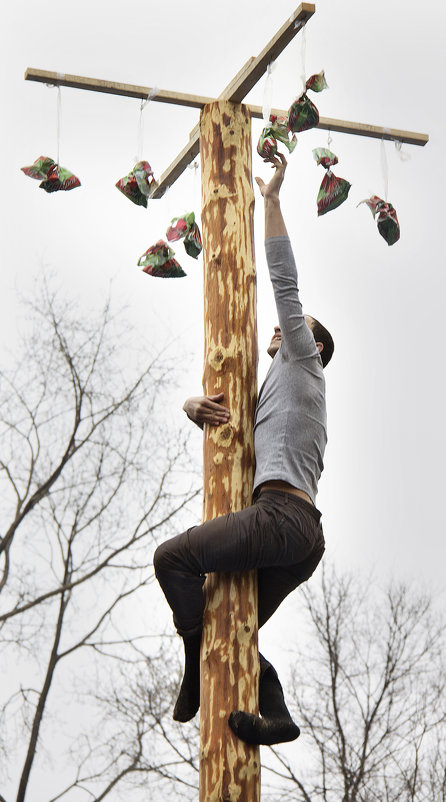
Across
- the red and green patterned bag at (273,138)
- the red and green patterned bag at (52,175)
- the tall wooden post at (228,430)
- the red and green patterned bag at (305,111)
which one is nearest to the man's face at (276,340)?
the tall wooden post at (228,430)

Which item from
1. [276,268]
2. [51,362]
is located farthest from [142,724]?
[276,268]

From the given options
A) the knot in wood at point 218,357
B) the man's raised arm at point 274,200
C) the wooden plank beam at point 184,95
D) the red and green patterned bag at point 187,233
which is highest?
the wooden plank beam at point 184,95

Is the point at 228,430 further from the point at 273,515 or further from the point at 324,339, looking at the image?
the point at 324,339

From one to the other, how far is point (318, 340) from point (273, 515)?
92 centimetres

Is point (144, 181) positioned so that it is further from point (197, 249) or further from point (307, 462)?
point (307, 462)

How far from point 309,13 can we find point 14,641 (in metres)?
8.08

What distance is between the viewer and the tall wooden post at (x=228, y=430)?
12.7 ft

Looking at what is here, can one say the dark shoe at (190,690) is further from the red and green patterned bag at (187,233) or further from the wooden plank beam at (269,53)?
the wooden plank beam at (269,53)

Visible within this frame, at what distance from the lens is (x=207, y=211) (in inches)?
185

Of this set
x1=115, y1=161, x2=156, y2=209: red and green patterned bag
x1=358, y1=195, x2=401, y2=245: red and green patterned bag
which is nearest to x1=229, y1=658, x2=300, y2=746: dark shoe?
x1=358, y1=195, x2=401, y2=245: red and green patterned bag

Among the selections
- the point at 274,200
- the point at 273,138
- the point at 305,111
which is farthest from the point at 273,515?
the point at 305,111

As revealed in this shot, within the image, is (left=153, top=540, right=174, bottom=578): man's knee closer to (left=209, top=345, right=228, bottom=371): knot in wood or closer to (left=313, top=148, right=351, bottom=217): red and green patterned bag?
(left=209, top=345, right=228, bottom=371): knot in wood

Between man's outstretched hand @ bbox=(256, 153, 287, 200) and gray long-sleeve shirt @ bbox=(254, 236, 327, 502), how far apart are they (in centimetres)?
22

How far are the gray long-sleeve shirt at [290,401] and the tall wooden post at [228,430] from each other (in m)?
0.12
